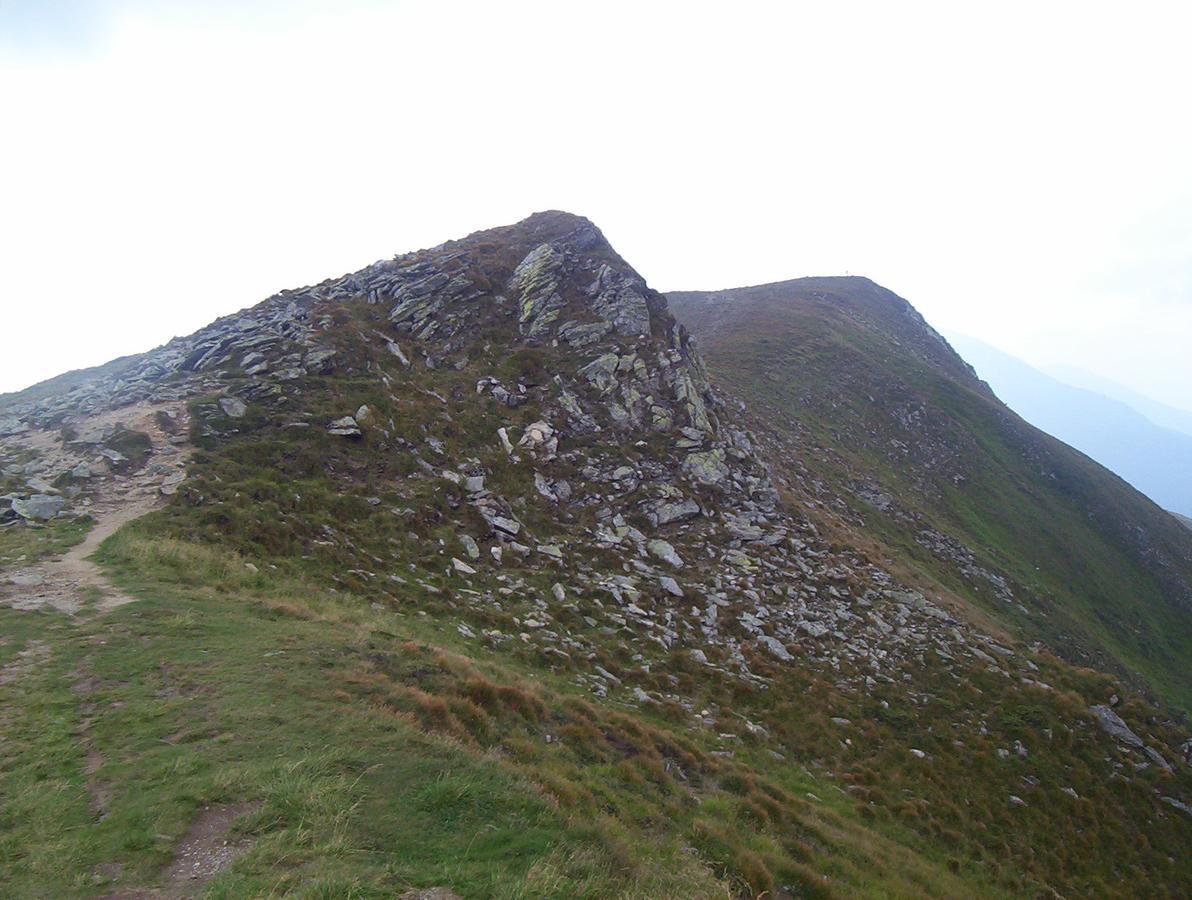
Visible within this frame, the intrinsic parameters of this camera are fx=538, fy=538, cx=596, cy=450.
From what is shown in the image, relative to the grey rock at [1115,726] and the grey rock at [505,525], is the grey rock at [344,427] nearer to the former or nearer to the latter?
the grey rock at [505,525]

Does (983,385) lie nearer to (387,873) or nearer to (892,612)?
(892,612)

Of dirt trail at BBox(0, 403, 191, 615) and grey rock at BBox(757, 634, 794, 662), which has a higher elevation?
dirt trail at BBox(0, 403, 191, 615)

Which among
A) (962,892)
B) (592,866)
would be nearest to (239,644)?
(592,866)

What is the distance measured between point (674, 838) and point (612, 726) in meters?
4.24

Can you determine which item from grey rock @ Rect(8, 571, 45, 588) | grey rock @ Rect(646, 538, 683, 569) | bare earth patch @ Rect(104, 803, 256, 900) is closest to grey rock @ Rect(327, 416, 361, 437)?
grey rock @ Rect(8, 571, 45, 588)

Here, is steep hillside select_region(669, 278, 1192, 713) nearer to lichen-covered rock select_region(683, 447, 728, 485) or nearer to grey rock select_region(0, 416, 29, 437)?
lichen-covered rock select_region(683, 447, 728, 485)

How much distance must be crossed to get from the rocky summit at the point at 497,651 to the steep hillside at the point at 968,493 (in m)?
1.61

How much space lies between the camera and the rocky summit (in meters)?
8.42

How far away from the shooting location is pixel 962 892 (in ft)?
45.7

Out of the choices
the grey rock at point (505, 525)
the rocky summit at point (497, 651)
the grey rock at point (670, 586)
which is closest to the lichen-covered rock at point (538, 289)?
the rocky summit at point (497, 651)

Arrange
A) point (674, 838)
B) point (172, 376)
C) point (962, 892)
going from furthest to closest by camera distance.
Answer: point (172, 376)
point (962, 892)
point (674, 838)

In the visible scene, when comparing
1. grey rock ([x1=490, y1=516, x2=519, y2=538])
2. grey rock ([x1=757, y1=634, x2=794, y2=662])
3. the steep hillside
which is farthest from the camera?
the steep hillside

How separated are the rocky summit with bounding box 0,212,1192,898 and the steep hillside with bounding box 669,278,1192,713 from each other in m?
1.61

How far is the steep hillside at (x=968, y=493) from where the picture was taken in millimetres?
44031
